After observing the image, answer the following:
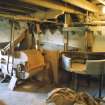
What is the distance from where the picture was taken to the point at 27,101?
402cm

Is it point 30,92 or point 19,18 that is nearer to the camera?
point 19,18

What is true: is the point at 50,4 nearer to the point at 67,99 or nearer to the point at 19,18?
the point at 19,18

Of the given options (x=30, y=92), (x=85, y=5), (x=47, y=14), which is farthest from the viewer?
(x=47, y=14)

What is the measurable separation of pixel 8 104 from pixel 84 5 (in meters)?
2.39

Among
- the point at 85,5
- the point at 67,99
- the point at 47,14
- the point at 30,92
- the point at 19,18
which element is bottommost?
the point at 30,92

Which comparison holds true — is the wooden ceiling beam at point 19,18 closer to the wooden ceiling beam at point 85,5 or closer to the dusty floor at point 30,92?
the wooden ceiling beam at point 85,5

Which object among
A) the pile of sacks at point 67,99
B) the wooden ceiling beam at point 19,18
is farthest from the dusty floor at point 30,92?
the wooden ceiling beam at point 19,18

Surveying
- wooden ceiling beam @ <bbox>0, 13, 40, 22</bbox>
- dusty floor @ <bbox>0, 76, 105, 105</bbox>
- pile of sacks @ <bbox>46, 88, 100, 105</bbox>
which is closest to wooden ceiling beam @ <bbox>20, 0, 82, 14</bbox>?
wooden ceiling beam @ <bbox>0, 13, 40, 22</bbox>

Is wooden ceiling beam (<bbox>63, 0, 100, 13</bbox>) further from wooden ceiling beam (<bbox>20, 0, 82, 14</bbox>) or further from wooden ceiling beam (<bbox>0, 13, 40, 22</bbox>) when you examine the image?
wooden ceiling beam (<bbox>0, 13, 40, 22</bbox>)

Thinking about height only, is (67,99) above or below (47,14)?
below

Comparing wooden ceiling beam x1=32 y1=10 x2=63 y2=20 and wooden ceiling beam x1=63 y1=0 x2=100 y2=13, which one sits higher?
wooden ceiling beam x1=63 y1=0 x2=100 y2=13

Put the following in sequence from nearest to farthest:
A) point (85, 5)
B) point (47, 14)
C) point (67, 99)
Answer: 1. point (67, 99)
2. point (85, 5)
3. point (47, 14)

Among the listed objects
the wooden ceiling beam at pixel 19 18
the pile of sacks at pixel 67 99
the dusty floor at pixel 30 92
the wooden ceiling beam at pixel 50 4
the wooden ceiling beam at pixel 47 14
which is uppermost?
the wooden ceiling beam at pixel 50 4

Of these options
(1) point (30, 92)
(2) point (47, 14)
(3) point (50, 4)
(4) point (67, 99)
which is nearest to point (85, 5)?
(3) point (50, 4)
